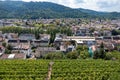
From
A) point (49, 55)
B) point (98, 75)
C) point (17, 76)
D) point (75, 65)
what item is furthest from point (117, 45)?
point (17, 76)

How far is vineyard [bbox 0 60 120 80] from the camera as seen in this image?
3016cm

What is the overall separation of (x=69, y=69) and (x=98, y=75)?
3931 millimetres

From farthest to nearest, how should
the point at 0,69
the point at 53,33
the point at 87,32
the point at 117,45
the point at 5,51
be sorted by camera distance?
the point at 87,32
the point at 53,33
the point at 117,45
the point at 5,51
the point at 0,69

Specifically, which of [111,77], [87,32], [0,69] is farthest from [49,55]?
[87,32]

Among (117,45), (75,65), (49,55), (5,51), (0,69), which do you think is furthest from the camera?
(117,45)

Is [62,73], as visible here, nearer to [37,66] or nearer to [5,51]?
[37,66]

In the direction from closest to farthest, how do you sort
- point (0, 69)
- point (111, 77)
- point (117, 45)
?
point (111, 77) → point (0, 69) → point (117, 45)

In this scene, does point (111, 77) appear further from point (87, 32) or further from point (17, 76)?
point (87, 32)

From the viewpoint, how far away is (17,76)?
99.1 feet

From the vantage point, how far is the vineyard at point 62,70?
30.2 metres

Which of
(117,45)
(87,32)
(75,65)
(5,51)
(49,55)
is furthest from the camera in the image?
(87,32)

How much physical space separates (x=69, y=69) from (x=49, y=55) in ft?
34.4

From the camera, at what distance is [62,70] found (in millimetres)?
33156

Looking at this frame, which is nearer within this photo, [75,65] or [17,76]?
[17,76]
